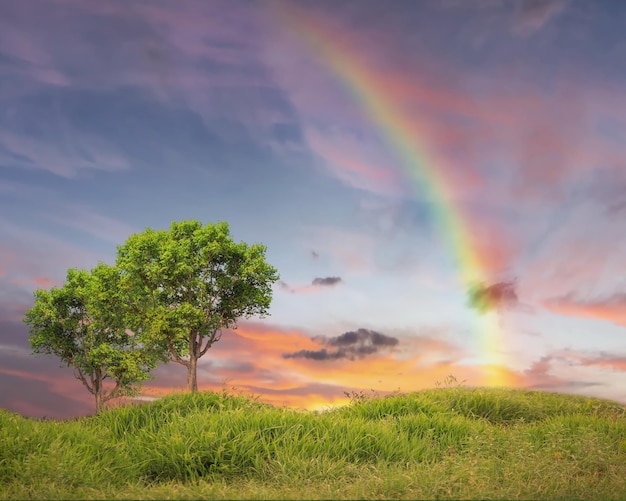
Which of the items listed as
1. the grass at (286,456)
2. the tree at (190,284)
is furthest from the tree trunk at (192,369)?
the grass at (286,456)

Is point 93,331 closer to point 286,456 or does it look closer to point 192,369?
point 192,369

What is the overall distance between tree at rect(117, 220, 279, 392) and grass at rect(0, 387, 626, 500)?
17607mm

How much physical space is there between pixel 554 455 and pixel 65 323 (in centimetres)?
3188

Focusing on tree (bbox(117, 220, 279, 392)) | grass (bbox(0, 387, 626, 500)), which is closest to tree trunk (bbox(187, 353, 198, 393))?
tree (bbox(117, 220, 279, 392))

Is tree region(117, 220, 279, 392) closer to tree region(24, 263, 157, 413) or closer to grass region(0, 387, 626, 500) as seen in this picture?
tree region(24, 263, 157, 413)

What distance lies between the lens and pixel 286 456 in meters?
10.1

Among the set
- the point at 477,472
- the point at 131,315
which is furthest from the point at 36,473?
the point at 131,315

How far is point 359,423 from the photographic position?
12469 millimetres

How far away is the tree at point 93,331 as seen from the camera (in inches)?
1350

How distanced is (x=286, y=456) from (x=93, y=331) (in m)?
28.7

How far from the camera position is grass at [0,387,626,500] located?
872 cm

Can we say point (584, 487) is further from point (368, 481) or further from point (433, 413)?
point (433, 413)

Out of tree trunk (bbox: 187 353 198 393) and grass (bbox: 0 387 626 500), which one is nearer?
grass (bbox: 0 387 626 500)

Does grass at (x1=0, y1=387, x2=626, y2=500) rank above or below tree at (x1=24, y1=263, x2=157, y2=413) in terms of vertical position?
below
